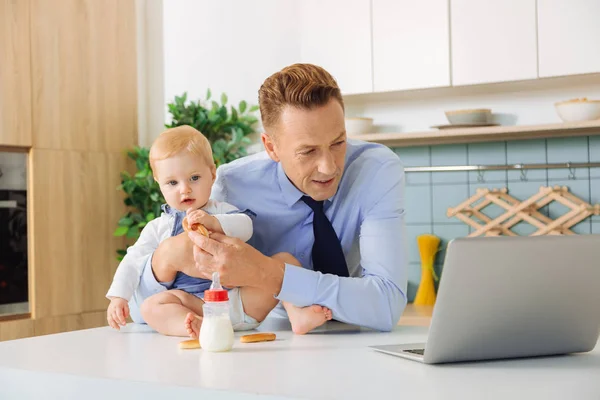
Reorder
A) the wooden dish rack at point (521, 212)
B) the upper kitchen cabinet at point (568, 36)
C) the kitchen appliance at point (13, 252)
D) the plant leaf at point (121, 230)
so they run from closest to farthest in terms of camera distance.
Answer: the upper kitchen cabinet at point (568, 36), the wooden dish rack at point (521, 212), the kitchen appliance at point (13, 252), the plant leaf at point (121, 230)

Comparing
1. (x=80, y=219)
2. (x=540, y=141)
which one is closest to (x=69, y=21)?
(x=80, y=219)

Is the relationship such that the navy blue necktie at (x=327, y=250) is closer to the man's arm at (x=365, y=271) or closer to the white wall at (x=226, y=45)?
the man's arm at (x=365, y=271)

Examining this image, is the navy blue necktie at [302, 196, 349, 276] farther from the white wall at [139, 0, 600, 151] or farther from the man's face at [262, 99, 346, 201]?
the white wall at [139, 0, 600, 151]

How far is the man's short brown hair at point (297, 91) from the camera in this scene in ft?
5.99

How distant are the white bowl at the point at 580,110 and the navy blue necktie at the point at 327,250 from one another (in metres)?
2.00

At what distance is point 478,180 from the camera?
402 centimetres

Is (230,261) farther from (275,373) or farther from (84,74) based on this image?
(84,74)

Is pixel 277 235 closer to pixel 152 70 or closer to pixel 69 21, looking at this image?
pixel 69 21

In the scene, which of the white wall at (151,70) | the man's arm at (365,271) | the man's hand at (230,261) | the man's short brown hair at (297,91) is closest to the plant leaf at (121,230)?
the white wall at (151,70)

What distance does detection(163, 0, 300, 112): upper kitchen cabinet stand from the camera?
4.42 meters

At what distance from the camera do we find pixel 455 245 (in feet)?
3.74

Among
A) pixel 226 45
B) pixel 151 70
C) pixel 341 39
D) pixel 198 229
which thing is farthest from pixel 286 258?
pixel 151 70

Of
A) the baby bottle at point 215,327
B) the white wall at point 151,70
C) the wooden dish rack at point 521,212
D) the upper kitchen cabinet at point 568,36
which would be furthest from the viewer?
the white wall at point 151,70

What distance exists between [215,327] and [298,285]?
0.92 ft
